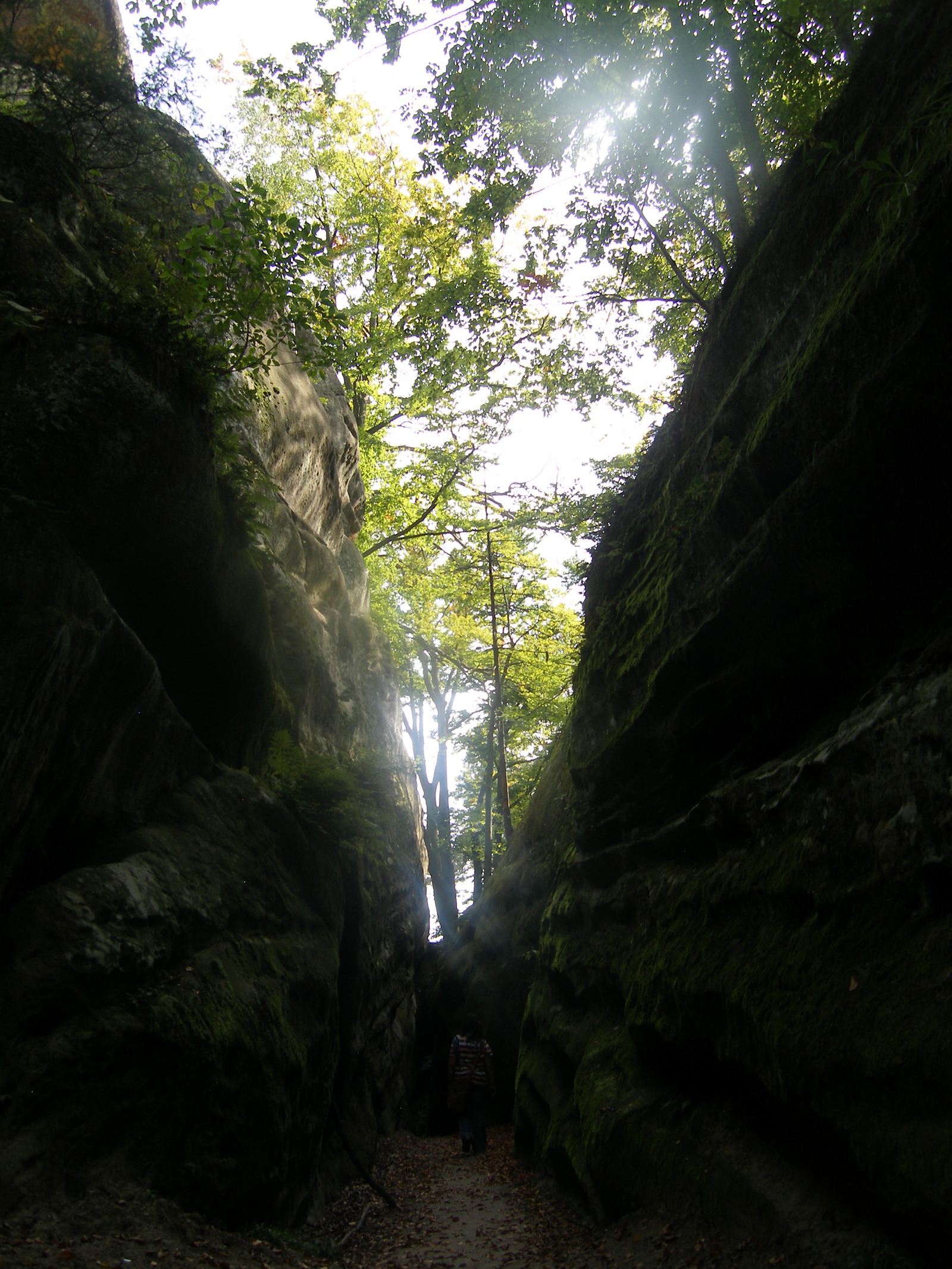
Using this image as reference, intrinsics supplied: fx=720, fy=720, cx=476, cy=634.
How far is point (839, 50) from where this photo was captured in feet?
28.9

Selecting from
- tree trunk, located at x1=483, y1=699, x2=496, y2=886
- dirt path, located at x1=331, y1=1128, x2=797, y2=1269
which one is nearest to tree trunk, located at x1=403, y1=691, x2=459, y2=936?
tree trunk, located at x1=483, y1=699, x2=496, y2=886

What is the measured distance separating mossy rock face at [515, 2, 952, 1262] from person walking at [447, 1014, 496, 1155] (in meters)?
2.96

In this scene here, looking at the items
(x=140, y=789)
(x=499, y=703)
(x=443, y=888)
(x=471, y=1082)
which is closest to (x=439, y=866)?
(x=443, y=888)

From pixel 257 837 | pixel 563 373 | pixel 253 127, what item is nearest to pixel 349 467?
pixel 563 373

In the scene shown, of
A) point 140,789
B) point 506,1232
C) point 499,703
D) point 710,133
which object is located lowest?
point 506,1232

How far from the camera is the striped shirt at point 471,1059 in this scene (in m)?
12.3

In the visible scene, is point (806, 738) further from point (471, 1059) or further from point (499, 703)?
point (499, 703)

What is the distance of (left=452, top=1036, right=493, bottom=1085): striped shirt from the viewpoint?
12.3 metres

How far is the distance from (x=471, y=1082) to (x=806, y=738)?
9.48m

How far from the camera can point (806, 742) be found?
639 cm

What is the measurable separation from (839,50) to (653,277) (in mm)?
3890

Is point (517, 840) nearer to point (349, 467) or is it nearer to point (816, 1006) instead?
point (349, 467)

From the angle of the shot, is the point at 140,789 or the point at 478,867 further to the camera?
the point at 478,867

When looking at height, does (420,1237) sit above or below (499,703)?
below
